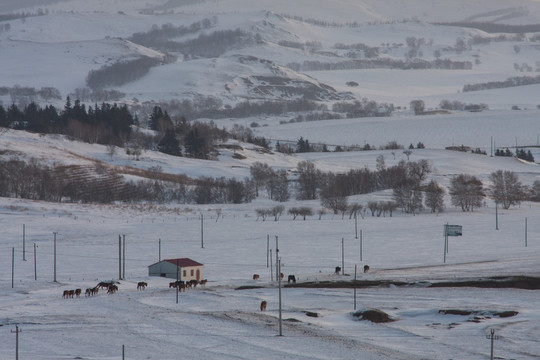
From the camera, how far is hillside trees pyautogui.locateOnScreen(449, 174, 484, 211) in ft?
376

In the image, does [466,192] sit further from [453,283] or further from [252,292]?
[252,292]

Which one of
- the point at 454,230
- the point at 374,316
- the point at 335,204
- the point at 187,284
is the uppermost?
the point at 335,204

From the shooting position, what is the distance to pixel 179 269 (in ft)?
202

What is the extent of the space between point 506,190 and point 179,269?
77.2 meters

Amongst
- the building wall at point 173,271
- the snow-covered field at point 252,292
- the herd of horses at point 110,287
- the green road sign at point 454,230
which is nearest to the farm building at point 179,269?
the building wall at point 173,271

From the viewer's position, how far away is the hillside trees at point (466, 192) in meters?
115

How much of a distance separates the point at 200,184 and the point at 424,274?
65.8 meters

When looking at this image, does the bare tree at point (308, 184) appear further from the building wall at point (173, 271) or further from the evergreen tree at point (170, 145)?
the building wall at point (173, 271)

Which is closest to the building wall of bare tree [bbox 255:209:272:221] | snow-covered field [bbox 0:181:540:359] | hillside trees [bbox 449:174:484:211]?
snow-covered field [bbox 0:181:540:359]

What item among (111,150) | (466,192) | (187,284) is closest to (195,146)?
(111,150)

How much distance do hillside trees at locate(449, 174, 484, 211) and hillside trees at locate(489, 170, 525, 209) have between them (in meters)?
2.18

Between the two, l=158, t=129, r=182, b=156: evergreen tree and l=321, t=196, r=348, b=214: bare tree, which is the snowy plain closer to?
l=321, t=196, r=348, b=214: bare tree

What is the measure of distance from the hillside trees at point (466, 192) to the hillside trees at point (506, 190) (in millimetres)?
2184

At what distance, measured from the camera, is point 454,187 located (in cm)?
12650
